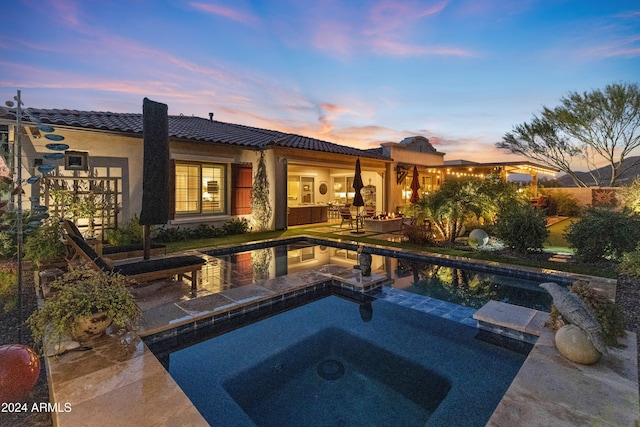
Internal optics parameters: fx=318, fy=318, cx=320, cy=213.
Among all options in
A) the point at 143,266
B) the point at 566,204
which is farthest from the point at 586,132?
the point at 143,266

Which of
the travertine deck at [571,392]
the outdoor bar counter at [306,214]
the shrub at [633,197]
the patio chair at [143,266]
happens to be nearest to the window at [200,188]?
the outdoor bar counter at [306,214]

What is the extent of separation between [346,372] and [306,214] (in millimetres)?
12583

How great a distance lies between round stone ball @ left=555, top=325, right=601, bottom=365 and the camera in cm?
335

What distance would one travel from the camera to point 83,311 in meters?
3.64

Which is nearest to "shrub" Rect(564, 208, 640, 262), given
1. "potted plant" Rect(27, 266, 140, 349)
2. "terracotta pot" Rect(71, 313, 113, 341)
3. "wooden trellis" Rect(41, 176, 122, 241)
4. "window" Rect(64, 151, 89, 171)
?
"potted plant" Rect(27, 266, 140, 349)

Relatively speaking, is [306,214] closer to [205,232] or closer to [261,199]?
[261,199]

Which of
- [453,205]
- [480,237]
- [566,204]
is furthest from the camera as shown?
[566,204]

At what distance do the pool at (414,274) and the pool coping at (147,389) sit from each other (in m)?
2.45

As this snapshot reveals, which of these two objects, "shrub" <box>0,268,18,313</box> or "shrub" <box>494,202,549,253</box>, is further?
"shrub" <box>494,202,549,253</box>

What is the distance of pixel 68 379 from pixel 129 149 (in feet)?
30.2

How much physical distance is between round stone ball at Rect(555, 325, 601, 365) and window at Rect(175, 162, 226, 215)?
1163 centimetres

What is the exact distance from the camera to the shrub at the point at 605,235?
7801 mm

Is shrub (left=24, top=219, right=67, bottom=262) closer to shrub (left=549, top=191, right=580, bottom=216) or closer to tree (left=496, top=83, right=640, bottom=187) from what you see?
shrub (left=549, top=191, right=580, bottom=216)

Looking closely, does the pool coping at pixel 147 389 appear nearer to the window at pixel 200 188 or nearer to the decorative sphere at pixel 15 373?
the decorative sphere at pixel 15 373
